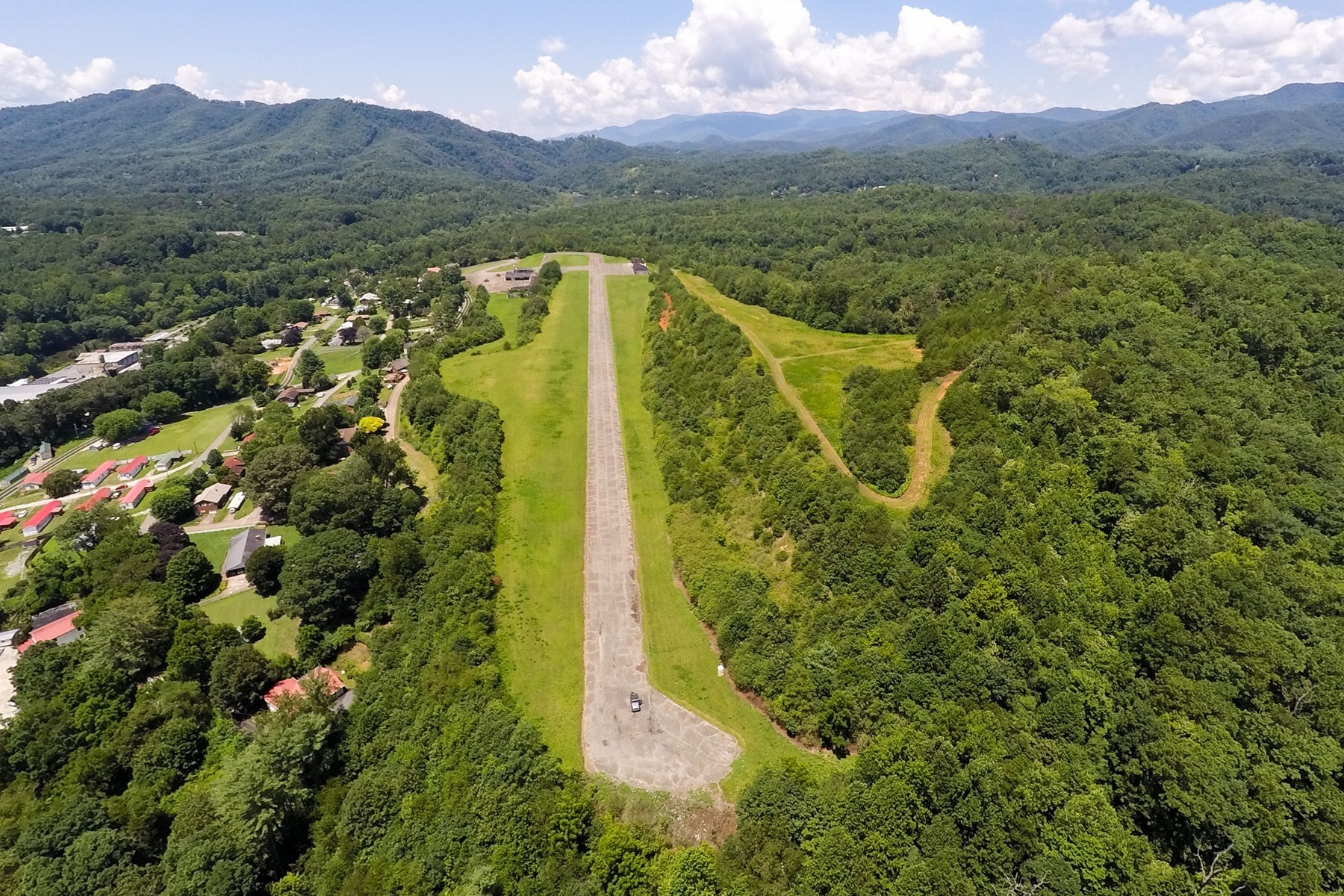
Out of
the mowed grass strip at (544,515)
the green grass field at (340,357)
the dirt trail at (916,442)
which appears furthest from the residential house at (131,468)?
the dirt trail at (916,442)

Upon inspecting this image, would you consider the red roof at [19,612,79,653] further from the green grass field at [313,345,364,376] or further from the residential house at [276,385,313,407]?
the green grass field at [313,345,364,376]

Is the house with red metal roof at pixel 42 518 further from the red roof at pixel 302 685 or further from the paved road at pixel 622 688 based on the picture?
the paved road at pixel 622 688

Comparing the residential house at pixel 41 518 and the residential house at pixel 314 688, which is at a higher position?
the residential house at pixel 41 518

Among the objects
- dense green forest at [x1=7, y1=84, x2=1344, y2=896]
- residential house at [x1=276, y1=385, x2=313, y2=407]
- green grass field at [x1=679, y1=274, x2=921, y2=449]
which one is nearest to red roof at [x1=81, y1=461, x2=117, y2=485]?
dense green forest at [x1=7, y1=84, x2=1344, y2=896]

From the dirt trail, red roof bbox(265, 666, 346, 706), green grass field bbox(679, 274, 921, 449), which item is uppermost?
green grass field bbox(679, 274, 921, 449)

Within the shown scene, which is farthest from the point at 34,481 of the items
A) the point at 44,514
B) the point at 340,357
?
the point at 340,357

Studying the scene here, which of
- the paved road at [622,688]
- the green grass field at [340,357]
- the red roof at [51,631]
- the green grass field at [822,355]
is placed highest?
the green grass field at [822,355]

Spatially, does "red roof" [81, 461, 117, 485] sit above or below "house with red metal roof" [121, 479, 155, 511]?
above
